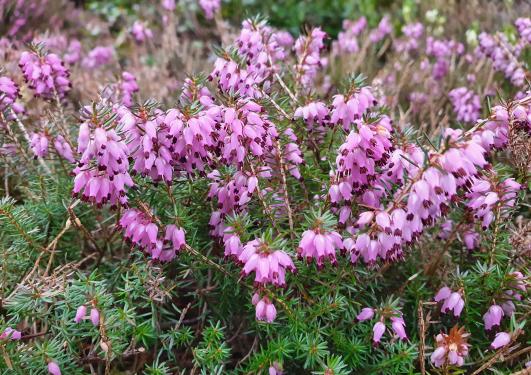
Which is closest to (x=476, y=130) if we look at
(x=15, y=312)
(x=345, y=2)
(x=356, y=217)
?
(x=356, y=217)

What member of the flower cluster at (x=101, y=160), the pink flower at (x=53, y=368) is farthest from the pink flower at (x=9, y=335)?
the flower cluster at (x=101, y=160)

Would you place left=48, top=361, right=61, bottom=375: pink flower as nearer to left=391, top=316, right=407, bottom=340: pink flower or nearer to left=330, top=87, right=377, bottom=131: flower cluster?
left=391, top=316, right=407, bottom=340: pink flower

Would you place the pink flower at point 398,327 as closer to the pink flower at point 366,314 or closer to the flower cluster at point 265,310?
the pink flower at point 366,314

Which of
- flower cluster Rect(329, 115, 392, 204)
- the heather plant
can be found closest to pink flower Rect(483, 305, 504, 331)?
the heather plant

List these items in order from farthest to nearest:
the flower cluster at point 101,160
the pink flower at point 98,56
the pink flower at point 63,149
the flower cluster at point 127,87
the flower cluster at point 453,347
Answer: the pink flower at point 98,56, the flower cluster at point 127,87, the pink flower at point 63,149, the flower cluster at point 453,347, the flower cluster at point 101,160

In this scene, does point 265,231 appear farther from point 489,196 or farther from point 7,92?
point 7,92

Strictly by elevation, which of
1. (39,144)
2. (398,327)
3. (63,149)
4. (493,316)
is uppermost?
(39,144)

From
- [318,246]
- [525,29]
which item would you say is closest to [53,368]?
[318,246]

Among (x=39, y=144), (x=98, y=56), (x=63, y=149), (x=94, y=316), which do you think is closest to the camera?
(x=94, y=316)
